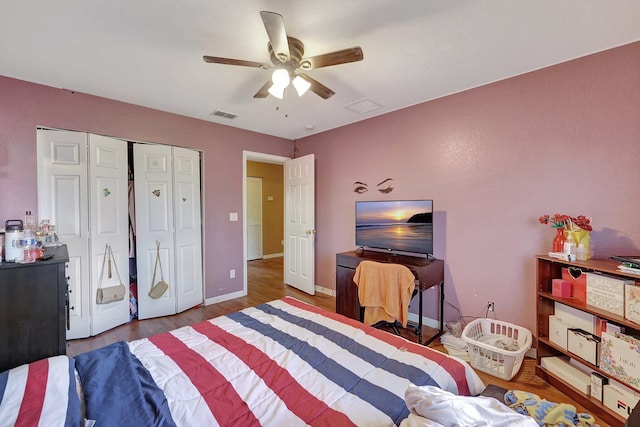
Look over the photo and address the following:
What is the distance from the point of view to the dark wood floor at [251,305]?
6.41 ft

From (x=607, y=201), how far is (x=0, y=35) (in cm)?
432

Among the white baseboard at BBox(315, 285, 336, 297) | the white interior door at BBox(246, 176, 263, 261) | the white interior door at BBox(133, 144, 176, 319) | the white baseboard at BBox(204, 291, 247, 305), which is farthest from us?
the white interior door at BBox(246, 176, 263, 261)

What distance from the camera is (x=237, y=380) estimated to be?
111 centimetres

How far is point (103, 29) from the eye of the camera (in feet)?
5.62

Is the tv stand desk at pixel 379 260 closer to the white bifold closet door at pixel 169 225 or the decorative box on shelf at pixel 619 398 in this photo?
the decorative box on shelf at pixel 619 398

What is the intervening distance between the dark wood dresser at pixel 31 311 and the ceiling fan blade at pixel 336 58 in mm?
1902

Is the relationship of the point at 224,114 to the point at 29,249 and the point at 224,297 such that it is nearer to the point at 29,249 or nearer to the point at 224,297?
the point at 29,249

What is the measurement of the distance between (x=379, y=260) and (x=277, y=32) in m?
2.11

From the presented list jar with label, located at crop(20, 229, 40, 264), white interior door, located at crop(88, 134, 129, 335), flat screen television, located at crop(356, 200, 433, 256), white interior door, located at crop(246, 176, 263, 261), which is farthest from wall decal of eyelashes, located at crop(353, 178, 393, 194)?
white interior door, located at crop(246, 176, 263, 261)

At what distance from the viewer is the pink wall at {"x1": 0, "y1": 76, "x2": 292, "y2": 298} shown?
231cm

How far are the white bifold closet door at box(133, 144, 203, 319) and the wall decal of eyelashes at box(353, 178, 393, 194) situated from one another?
6.81ft

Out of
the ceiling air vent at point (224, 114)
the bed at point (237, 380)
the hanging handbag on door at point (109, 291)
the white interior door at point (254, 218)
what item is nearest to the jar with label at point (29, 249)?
the bed at point (237, 380)

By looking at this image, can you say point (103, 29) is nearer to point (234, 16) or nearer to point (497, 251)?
point (234, 16)

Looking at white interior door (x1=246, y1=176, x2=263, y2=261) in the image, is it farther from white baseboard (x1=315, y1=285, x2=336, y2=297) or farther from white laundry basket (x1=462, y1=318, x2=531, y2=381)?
white laundry basket (x1=462, y1=318, x2=531, y2=381)
